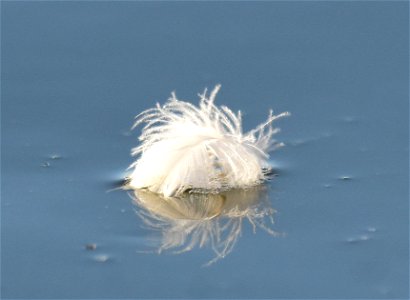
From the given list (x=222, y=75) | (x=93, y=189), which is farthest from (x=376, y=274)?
(x=222, y=75)

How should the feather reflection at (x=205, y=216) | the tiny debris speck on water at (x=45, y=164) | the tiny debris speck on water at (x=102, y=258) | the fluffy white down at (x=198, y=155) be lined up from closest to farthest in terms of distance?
Answer: the tiny debris speck on water at (x=102, y=258)
the feather reflection at (x=205, y=216)
the fluffy white down at (x=198, y=155)
the tiny debris speck on water at (x=45, y=164)

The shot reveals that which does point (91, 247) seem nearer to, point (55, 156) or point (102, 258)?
point (102, 258)

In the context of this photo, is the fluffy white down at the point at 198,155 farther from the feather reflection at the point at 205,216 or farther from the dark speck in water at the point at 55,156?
the dark speck in water at the point at 55,156

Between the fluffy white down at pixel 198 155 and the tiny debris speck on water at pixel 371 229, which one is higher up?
the fluffy white down at pixel 198 155

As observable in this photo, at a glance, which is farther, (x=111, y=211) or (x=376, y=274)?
(x=111, y=211)

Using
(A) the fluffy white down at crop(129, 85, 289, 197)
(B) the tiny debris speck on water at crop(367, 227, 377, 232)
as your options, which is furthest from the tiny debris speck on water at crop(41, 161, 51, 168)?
(B) the tiny debris speck on water at crop(367, 227, 377, 232)

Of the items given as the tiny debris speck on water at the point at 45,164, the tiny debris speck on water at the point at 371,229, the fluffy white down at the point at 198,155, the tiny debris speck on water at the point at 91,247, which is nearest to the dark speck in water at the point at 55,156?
the tiny debris speck on water at the point at 45,164

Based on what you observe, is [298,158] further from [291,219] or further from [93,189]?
[93,189]

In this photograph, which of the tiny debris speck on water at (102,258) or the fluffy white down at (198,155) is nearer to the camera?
the tiny debris speck on water at (102,258)
